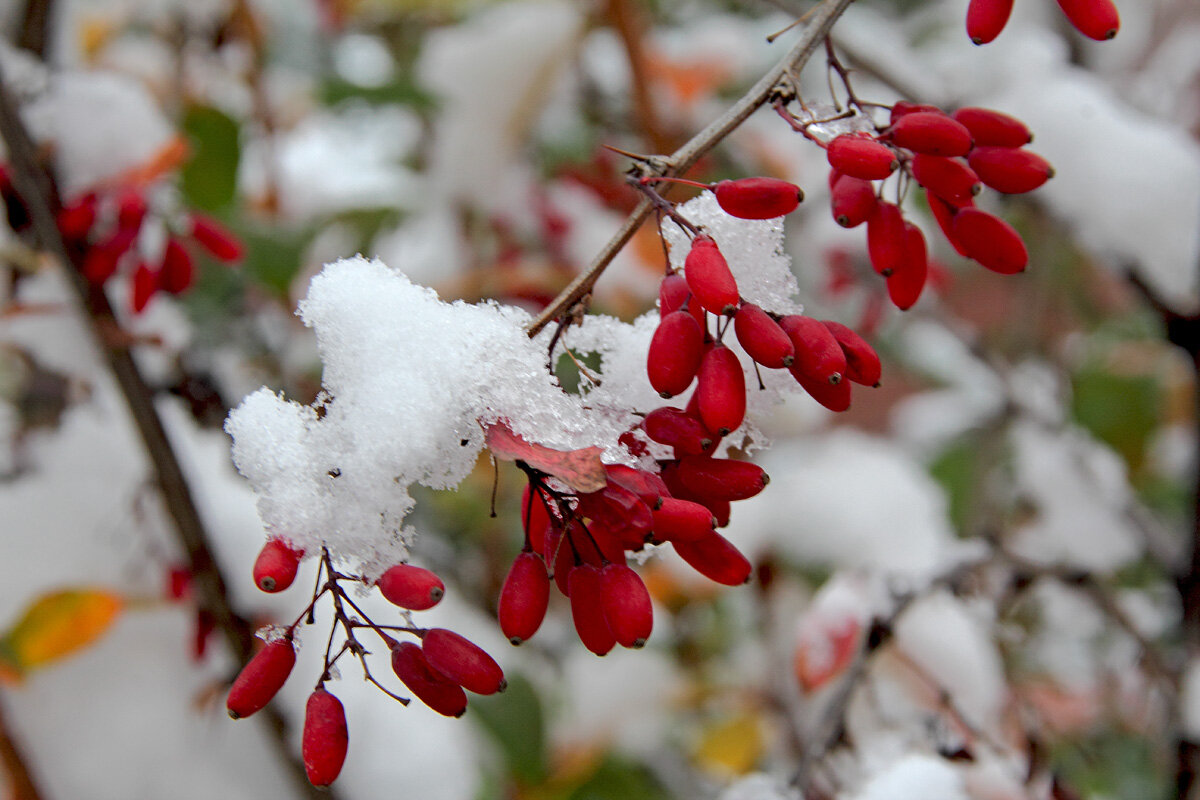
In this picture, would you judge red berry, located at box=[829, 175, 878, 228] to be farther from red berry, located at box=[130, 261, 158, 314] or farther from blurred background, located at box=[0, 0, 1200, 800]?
red berry, located at box=[130, 261, 158, 314]

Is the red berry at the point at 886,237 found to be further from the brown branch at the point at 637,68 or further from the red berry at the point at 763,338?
the brown branch at the point at 637,68

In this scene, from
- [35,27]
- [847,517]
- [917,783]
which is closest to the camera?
[917,783]

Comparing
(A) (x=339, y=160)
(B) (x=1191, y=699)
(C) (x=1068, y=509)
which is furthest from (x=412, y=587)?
(A) (x=339, y=160)

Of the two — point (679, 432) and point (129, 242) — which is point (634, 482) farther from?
point (129, 242)

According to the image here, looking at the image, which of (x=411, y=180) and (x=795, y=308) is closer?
(x=795, y=308)

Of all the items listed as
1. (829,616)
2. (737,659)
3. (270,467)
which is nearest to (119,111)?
(270,467)

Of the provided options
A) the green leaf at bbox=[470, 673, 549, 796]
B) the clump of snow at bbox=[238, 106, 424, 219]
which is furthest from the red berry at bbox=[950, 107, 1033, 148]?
the clump of snow at bbox=[238, 106, 424, 219]

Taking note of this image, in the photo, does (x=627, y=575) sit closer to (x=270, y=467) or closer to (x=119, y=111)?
(x=270, y=467)
